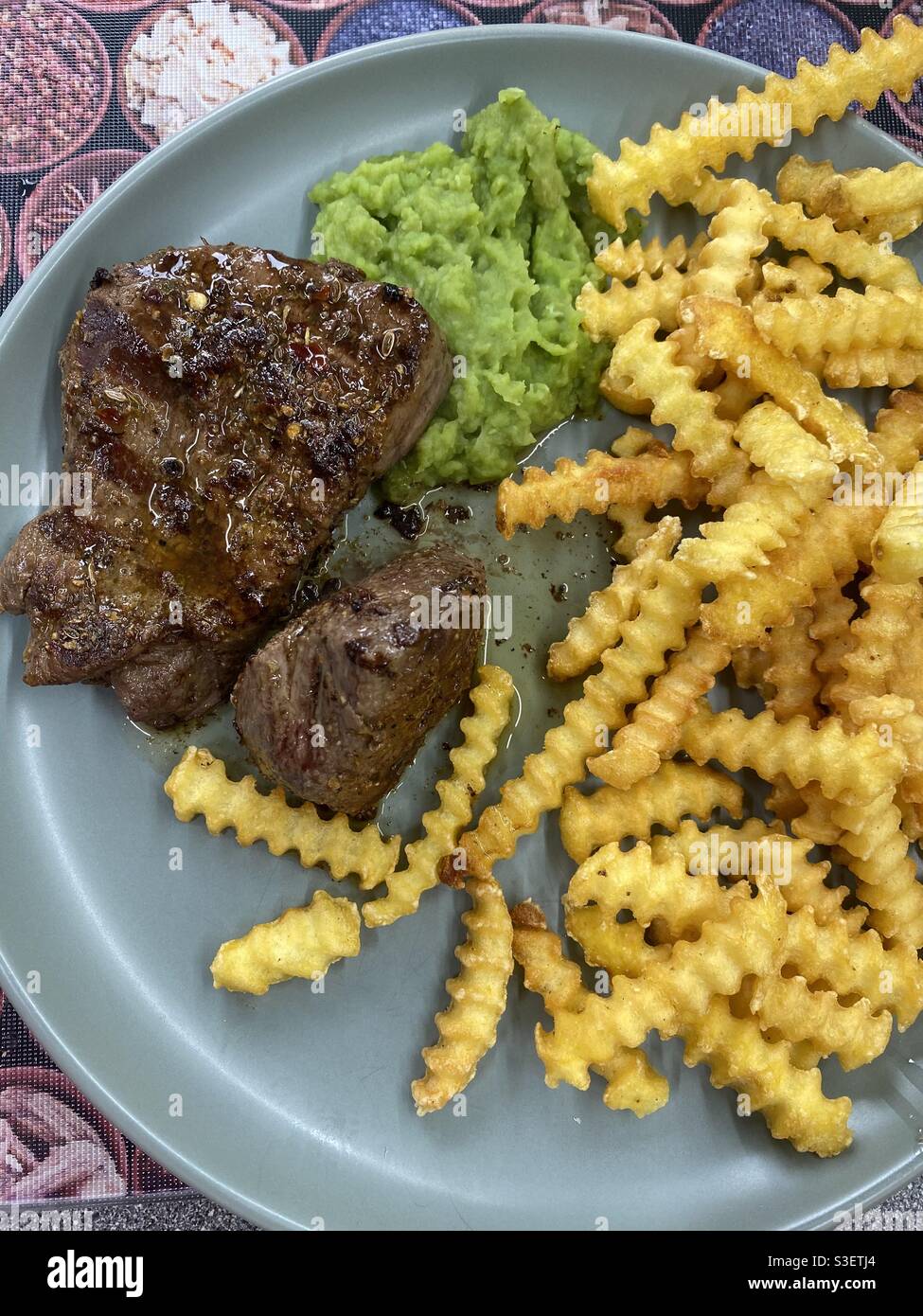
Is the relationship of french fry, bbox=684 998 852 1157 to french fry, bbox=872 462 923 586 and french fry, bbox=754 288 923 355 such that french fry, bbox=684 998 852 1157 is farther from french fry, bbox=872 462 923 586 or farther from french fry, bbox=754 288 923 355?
french fry, bbox=754 288 923 355

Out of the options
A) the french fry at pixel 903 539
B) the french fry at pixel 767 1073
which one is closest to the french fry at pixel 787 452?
the french fry at pixel 903 539

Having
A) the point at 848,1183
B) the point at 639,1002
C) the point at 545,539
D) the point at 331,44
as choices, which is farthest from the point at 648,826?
the point at 331,44

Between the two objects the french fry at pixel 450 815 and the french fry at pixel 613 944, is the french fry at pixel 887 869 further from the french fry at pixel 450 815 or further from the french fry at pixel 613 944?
the french fry at pixel 450 815

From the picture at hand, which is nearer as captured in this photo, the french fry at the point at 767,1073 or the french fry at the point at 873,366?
the french fry at the point at 767,1073

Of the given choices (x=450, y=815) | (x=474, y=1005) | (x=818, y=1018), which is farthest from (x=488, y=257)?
(x=818, y=1018)

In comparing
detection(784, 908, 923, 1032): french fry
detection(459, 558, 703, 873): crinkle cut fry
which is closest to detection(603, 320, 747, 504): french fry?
detection(459, 558, 703, 873): crinkle cut fry

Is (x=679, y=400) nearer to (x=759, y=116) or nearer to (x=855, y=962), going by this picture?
(x=759, y=116)
